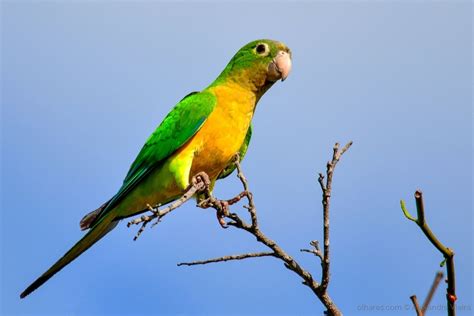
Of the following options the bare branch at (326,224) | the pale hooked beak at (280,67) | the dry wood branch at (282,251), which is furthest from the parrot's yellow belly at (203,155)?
the bare branch at (326,224)

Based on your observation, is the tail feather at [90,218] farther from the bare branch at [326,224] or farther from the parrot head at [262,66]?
the bare branch at [326,224]

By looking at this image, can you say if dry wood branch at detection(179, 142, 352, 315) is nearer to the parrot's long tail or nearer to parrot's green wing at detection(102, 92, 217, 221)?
parrot's green wing at detection(102, 92, 217, 221)

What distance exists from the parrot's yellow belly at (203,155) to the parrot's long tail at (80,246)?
19 centimetres

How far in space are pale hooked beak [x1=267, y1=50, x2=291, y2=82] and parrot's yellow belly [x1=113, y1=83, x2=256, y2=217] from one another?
1.33ft

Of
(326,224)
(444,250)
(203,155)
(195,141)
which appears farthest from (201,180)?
(444,250)

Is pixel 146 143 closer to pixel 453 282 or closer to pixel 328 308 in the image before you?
pixel 328 308

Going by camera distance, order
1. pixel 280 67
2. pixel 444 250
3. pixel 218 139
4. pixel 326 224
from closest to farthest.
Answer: pixel 444 250 < pixel 326 224 < pixel 218 139 < pixel 280 67

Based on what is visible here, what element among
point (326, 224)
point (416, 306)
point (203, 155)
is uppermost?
point (203, 155)

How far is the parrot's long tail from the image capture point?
18.2 ft

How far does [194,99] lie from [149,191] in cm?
106

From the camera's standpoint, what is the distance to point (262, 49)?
20.4 ft

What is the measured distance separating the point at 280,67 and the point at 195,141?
48.5 inches

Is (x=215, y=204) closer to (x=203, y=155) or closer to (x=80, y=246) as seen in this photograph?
(x=203, y=155)

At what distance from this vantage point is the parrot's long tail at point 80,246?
5.55 m
